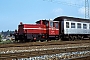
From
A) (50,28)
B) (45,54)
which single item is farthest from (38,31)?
(45,54)

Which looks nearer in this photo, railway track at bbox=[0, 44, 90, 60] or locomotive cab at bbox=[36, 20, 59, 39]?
railway track at bbox=[0, 44, 90, 60]

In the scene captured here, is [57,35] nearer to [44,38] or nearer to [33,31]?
[44,38]

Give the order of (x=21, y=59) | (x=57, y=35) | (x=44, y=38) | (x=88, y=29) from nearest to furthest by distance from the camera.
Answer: (x=21, y=59) < (x=44, y=38) < (x=57, y=35) < (x=88, y=29)

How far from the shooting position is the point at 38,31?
22.9 meters

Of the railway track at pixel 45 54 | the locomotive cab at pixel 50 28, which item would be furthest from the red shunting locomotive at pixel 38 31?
the railway track at pixel 45 54

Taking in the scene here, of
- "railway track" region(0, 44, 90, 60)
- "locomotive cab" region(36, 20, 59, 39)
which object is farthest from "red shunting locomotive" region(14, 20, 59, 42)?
"railway track" region(0, 44, 90, 60)

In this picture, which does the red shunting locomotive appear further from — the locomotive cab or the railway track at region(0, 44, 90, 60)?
the railway track at region(0, 44, 90, 60)

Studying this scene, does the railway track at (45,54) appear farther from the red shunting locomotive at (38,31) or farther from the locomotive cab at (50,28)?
the locomotive cab at (50,28)

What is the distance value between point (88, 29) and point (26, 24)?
35.5 ft

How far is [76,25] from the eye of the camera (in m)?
26.8

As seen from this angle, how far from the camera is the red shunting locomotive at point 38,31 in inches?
868

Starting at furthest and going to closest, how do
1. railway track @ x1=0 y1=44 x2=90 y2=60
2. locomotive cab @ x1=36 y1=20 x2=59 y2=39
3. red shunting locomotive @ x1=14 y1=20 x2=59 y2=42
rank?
locomotive cab @ x1=36 y1=20 x2=59 y2=39 < red shunting locomotive @ x1=14 y1=20 x2=59 y2=42 < railway track @ x1=0 y1=44 x2=90 y2=60

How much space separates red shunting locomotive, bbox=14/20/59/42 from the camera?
22047mm

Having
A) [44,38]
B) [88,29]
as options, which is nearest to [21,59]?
[44,38]
